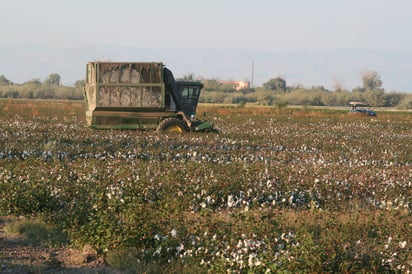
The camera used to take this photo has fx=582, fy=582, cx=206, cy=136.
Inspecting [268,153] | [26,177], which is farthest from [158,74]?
[26,177]

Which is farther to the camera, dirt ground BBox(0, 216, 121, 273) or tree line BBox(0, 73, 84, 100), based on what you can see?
tree line BBox(0, 73, 84, 100)

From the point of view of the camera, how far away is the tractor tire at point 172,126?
26656 mm

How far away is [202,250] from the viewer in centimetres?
832

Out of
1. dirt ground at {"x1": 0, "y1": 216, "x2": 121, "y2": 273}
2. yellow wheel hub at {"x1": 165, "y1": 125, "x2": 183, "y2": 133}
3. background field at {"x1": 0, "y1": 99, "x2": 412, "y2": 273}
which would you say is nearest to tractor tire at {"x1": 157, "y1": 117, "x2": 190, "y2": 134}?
yellow wheel hub at {"x1": 165, "y1": 125, "x2": 183, "y2": 133}

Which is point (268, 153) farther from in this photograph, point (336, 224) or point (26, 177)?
point (336, 224)

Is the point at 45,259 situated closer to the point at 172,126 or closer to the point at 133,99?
Result: the point at 172,126

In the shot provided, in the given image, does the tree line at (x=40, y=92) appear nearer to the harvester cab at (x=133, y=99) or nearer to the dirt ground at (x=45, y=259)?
the harvester cab at (x=133, y=99)

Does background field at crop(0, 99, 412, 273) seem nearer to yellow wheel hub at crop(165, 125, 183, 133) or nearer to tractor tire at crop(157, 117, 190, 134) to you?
tractor tire at crop(157, 117, 190, 134)

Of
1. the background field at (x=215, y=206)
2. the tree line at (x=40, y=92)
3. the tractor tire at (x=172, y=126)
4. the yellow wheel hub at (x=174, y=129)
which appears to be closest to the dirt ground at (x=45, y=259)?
the background field at (x=215, y=206)

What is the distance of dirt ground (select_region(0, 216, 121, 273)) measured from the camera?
809cm

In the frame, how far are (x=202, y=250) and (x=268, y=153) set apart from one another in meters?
12.4

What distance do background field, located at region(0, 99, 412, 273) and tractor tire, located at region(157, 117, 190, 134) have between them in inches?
206

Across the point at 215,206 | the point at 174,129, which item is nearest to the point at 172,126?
the point at 174,129

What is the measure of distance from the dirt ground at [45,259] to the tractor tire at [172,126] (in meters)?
17.2
